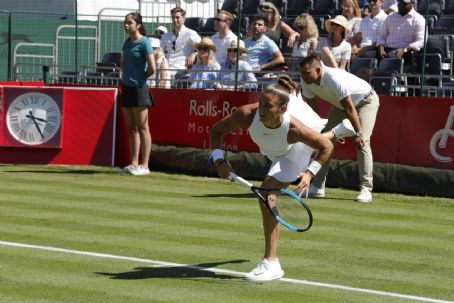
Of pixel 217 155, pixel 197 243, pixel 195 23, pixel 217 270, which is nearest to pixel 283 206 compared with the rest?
pixel 217 155

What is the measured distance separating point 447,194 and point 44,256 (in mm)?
6876

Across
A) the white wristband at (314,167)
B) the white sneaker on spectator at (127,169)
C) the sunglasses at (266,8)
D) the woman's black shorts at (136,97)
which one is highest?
the sunglasses at (266,8)

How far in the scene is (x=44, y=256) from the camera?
393 inches

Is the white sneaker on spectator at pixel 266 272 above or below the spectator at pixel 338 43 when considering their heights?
below

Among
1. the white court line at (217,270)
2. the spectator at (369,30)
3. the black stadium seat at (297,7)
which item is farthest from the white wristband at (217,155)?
the black stadium seat at (297,7)

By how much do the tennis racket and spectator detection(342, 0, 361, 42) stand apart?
9.79 meters

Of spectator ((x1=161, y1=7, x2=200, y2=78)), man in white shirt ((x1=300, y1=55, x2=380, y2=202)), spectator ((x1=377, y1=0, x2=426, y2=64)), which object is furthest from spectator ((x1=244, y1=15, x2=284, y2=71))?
man in white shirt ((x1=300, y1=55, x2=380, y2=202))

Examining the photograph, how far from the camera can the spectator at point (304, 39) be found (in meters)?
17.4

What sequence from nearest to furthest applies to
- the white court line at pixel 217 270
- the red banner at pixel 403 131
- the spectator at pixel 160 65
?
1. the white court line at pixel 217 270
2. the red banner at pixel 403 131
3. the spectator at pixel 160 65

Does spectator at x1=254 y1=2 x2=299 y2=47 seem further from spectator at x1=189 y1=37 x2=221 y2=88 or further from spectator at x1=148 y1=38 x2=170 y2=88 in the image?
spectator at x1=148 y1=38 x2=170 y2=88

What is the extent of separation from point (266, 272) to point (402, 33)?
899 centimetres

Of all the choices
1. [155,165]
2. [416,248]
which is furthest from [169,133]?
[416,248]

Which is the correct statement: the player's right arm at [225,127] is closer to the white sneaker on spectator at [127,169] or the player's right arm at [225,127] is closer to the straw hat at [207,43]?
the white sneaker on spectator at [127,169]

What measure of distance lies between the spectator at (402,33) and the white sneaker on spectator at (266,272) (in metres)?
8.22
